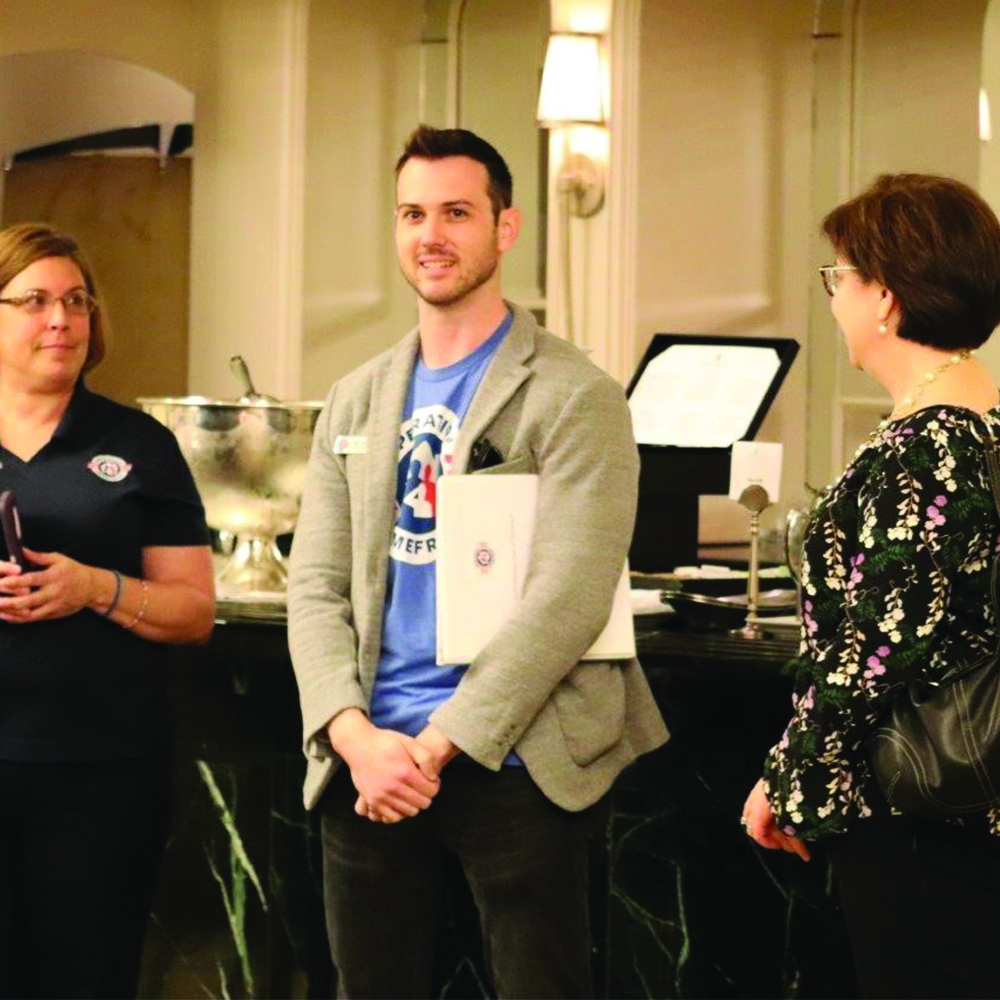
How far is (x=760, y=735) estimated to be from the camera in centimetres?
304

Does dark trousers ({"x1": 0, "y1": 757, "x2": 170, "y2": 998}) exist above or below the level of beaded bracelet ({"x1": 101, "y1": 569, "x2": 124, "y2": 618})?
below

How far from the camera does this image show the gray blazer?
2.34 meters

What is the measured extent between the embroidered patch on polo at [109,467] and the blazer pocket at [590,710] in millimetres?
743

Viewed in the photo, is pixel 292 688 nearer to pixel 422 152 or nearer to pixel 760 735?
pixel 760 735

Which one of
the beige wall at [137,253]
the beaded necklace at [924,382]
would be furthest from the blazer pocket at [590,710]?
the beige wall at [137,253]

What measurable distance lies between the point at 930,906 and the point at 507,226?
110 cm

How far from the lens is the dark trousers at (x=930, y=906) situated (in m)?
1.92

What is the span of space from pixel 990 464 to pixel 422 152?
973 millimetres

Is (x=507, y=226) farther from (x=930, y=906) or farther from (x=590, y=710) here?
(x=930, y=906)

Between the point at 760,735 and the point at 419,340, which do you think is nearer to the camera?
the point at 419,340

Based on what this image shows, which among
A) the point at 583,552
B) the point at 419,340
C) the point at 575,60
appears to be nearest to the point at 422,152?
the point at 419,340

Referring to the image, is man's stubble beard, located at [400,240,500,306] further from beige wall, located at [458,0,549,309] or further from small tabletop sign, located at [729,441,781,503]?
beige wall, located at [458,0,549,309]

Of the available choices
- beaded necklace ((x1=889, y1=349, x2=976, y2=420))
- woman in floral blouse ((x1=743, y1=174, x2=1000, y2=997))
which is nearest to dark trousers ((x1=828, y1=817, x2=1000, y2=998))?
woman in floral blouse ((x1=743, y1=174, x2=1000, y2=997))

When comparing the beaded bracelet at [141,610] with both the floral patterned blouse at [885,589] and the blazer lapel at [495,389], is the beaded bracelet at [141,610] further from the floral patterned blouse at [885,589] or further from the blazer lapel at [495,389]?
the floral patterned blouse at [885,589]
